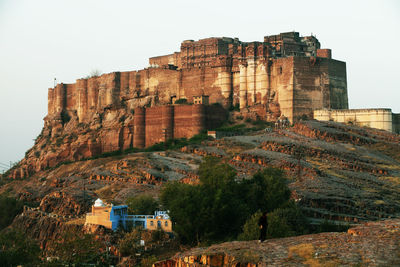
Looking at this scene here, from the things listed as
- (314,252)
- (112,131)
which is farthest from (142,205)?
(112,131)

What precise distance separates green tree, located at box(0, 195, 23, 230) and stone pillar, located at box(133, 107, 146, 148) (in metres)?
21.5

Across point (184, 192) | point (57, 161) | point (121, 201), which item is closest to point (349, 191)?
point (184, 192)

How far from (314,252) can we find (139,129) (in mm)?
62555

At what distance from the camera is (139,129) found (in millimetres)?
80812

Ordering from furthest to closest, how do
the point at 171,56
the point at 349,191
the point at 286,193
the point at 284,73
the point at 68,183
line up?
the point at 171,56 → the point at 284,73 → the point at 68,183 → the point at 349,191 → the point at 286,193

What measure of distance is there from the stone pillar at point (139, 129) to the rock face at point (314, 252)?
58561mm

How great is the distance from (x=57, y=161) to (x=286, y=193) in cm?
4748

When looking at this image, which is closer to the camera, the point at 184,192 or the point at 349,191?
the point at 184,192

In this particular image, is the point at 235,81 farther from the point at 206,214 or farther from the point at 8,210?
the point at 206,214

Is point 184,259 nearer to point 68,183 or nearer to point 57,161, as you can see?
point 68,183

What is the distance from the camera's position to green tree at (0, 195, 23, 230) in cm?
6009

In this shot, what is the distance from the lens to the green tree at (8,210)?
197 ft

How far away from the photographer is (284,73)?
2968 inches

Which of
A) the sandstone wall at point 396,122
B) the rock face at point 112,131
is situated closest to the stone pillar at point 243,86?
the rock face at point 112,131
